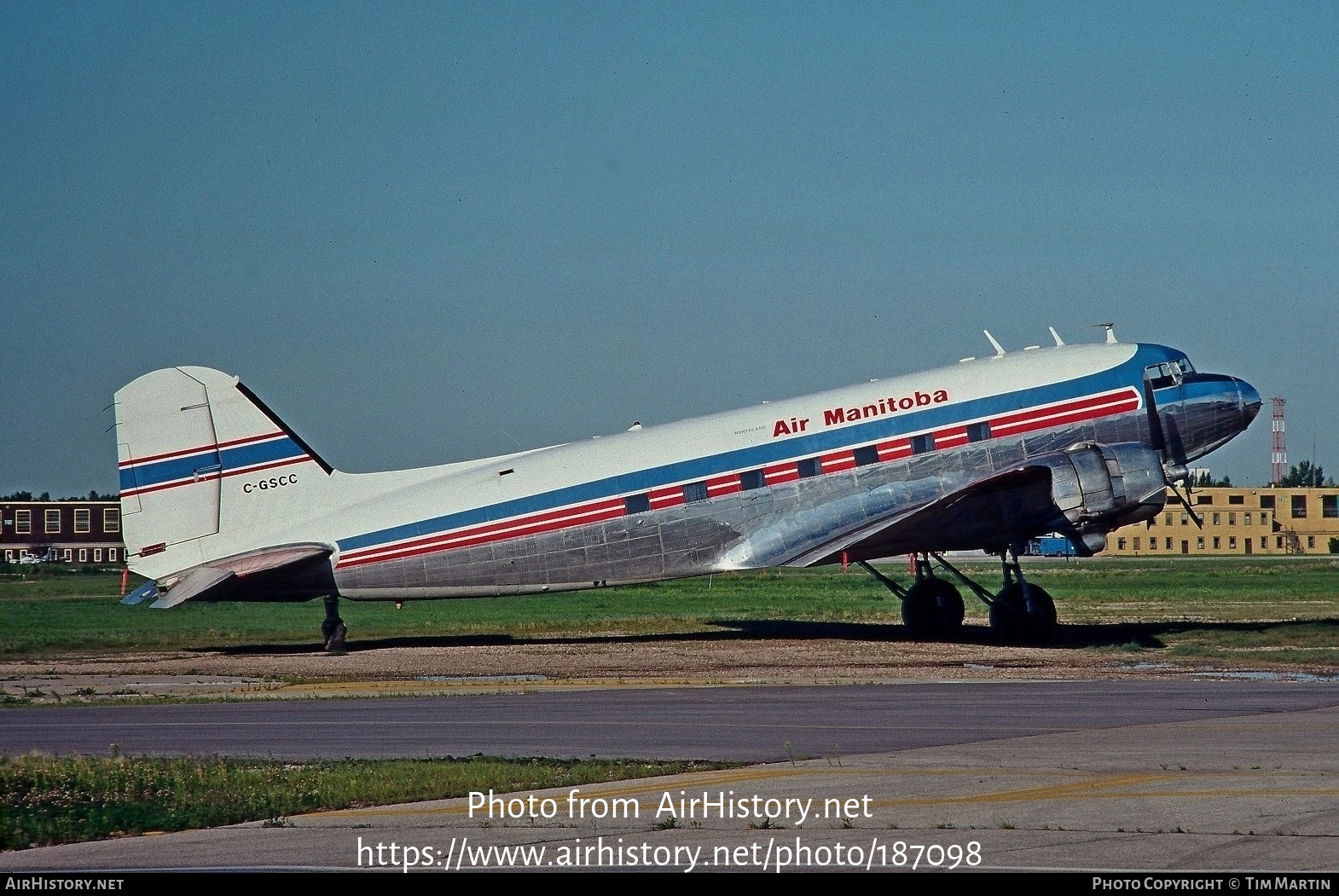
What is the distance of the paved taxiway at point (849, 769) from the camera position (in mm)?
9883

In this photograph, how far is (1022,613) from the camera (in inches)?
1155

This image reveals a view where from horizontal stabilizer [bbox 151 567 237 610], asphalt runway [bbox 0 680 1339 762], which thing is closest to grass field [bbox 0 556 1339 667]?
horizontal stabilizer [bbox 151 567 237 610]

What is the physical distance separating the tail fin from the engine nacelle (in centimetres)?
1502

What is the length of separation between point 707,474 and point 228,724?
13.5 metres

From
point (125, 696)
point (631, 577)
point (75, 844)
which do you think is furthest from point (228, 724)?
point (631, 577)

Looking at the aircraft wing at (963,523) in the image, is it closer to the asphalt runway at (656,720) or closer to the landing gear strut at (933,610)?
the landing gear strut at (933,610)

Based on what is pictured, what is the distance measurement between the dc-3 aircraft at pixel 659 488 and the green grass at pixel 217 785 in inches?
570

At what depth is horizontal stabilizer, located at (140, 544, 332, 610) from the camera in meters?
28.2

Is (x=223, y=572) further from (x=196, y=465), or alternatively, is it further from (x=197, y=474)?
(x=196, y=465)

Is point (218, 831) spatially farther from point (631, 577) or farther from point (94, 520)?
point (94, 520)

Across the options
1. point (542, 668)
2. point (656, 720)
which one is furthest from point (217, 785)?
point (542, 668)

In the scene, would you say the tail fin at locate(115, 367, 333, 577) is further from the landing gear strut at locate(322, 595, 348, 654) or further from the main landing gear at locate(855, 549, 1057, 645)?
the main landing gear at locate(855, 549, 1057, 645)

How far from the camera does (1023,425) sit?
97.2ft

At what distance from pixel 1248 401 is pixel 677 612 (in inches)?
785
